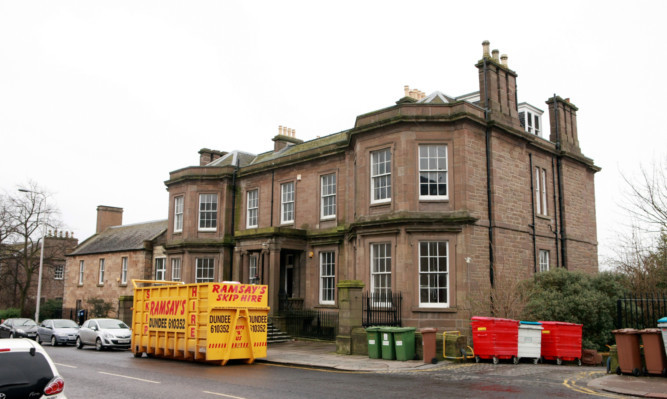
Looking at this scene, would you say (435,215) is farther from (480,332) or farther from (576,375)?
(576,375)

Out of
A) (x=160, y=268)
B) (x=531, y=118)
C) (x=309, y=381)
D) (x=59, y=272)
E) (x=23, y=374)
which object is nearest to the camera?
(x=23, y=374)

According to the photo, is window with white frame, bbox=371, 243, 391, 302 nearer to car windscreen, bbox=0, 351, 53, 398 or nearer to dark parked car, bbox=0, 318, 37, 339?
car windscreen, bbox=0, 351, 53, 398

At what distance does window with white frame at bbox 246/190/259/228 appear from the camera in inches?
1154

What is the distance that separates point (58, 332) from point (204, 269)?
762cm

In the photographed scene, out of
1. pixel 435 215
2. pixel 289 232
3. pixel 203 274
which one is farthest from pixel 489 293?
pixel 203 274

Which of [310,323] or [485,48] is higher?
[485,48]

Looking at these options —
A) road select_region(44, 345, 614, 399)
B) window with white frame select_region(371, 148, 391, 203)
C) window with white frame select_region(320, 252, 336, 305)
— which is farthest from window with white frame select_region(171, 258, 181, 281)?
road select_region(44, 345, 614, 399)

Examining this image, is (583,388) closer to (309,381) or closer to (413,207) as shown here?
(309,381)

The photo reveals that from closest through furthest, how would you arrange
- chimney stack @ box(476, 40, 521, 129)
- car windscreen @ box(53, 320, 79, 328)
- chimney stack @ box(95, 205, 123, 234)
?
chimney stack @ box(476, 40, 521, 129) < car windscreen @ box(53, 320, 79, 328) < chimney stack @ box(95, 205, 123, 234)

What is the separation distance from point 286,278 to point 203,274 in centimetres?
555

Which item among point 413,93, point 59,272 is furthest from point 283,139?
point 59,272

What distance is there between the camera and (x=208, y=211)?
99.8ft

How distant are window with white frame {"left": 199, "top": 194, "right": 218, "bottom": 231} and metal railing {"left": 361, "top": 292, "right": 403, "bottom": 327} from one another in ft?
41.3

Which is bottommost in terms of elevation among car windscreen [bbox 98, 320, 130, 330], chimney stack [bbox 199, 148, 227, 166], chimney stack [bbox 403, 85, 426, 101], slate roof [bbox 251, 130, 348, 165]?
car windscreen [bbox 98, 320, 130, 330]
